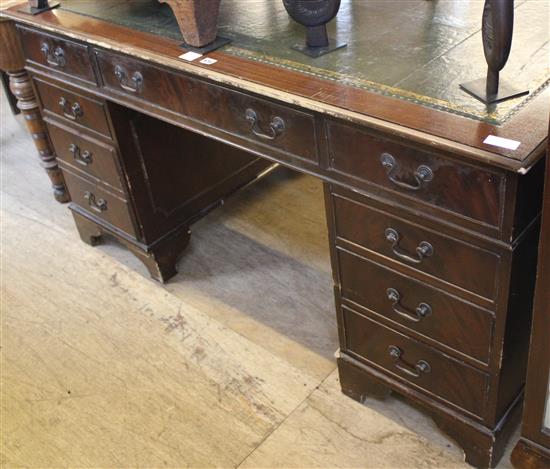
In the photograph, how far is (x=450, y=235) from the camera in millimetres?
1264

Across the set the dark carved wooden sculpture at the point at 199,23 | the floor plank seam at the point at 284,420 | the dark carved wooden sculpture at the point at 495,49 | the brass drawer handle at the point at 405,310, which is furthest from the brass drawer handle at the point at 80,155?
the dark carved wooden sculpture at the point at 495,49

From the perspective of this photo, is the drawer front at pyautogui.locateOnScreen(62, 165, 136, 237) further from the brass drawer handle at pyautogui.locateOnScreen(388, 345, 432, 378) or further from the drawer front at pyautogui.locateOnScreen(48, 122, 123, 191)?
the brass drawer handle at pyautogui.locateOnScreen(388, 345, 432, 378)

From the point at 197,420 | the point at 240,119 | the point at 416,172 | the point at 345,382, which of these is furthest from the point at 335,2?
the point at 197,420

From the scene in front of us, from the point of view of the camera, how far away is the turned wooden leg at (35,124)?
2.37 meters

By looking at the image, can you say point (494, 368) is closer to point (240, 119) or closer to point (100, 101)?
point (240, 119)

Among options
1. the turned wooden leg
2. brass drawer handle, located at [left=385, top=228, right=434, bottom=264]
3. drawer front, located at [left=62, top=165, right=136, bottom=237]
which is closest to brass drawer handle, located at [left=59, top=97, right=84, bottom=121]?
drawer front, located at [left=62, top=165, right=136, bottom=237]

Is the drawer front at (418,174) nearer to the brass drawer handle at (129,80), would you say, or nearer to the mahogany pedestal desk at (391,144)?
the mahogany pedestal desk at (391,144)

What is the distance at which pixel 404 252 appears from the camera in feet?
4.54

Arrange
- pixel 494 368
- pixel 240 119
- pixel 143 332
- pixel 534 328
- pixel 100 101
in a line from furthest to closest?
pixel 143 332 → pixel 100 101 → pixel 240 119 → pixel 494 368 → pixel 534 328

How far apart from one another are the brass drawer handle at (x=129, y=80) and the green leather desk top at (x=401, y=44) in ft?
0.38

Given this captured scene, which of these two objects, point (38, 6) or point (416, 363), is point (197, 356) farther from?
point (38, 6)

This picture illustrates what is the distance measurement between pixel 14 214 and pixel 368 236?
1737 mm

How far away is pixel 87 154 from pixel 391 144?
1.16 m

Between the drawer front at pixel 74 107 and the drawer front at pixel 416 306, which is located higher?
the drawer front at pixel 74 107
